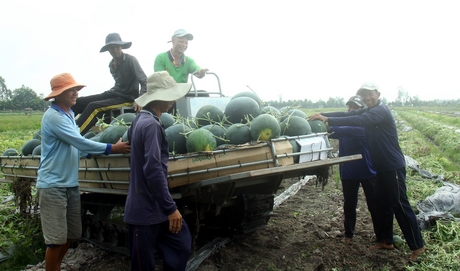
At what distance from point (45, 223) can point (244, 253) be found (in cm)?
254

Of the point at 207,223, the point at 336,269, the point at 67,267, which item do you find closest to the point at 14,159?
the point at 67,267

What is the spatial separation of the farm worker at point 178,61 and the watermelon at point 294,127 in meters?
2.19

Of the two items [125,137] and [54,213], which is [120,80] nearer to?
[125,137]

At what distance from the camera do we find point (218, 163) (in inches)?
144

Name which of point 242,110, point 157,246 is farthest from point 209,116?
point 157,246

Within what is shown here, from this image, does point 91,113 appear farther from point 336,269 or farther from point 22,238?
point 336,269

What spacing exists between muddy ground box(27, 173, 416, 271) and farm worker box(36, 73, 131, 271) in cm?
114

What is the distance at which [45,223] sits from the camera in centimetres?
389

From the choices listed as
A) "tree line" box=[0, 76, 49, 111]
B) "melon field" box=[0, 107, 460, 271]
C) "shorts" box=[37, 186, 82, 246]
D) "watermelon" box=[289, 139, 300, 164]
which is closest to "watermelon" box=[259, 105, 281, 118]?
"melon field" box=[0, 107, 460, 271]

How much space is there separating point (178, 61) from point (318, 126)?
272cm

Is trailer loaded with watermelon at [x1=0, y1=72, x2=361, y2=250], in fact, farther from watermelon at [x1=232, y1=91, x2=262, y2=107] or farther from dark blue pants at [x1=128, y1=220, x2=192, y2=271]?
dark blue pants at [x1=128, y1=220, x2=192, y2=271]

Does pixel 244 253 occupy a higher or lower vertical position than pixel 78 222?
lower

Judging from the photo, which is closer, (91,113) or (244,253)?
(244,253)

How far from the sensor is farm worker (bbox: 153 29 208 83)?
612cm
